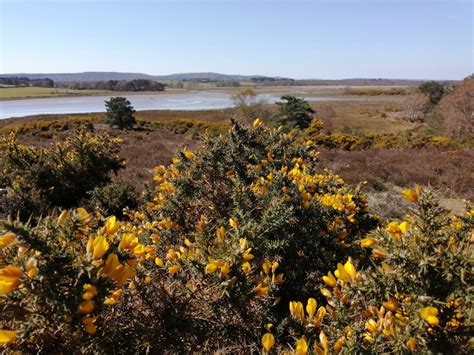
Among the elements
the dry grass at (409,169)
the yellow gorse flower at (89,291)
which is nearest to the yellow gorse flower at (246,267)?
the yellow gorse flower at (89,291)

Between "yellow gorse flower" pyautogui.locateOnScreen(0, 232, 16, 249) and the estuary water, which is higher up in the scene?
"yellow gorse flower" pyautogui.locateOnScreen(0, 232, 16, 249)

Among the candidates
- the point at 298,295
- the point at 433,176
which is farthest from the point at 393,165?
the point at 298,295

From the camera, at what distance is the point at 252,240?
2234 mm

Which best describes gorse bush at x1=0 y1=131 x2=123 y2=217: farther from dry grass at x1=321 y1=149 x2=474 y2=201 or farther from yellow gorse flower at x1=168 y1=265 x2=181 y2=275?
dry grass at x1=321 y1=149 x2=474 y2=201

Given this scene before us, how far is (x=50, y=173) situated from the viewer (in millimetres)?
6473

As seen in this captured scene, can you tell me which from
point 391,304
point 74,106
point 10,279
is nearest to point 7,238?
point 10,279

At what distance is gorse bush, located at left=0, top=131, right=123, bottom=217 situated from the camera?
6.11 m

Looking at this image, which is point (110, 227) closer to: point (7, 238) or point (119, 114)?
point (7, 238)

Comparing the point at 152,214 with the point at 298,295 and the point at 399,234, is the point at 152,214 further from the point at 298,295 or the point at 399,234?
the point at 399,234

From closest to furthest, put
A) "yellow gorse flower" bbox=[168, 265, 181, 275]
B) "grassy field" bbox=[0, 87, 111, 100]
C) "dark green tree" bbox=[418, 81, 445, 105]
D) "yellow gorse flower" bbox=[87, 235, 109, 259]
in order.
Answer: "yellow gorse flower" bbox=[87, 235, 109, 259] < "yellow gorse flower" bbox=[168, 265, 181, 275] < "dark green tree" bbox=[418, 81, 445, 105] < "grassy field" bbox=[0, 87, 111, 100]

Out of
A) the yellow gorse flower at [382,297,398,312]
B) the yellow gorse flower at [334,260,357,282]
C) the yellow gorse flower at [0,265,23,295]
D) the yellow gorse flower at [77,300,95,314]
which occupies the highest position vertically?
the yellow gorse flower at [0,265,23,295]

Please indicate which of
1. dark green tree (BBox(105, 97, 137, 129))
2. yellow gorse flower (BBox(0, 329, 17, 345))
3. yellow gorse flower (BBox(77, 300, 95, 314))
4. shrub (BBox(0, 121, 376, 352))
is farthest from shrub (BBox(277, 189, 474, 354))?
dark green tree (BBox(105, 97, 137, 129))

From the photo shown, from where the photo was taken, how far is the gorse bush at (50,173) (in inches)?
240

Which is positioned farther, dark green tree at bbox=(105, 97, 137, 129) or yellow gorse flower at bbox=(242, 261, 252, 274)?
dark green tree at bbox=(105, 97, 137, 129)
